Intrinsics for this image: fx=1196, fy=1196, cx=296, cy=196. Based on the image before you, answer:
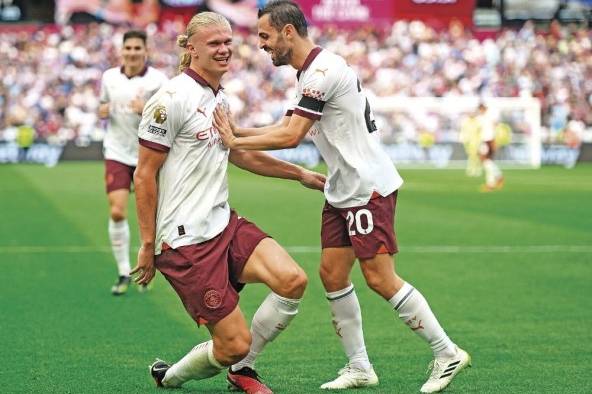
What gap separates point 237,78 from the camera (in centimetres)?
4216

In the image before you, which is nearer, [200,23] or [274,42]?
[200,23]

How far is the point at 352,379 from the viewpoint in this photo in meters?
7.43

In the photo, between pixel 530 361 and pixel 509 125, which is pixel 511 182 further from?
pixel 530 361

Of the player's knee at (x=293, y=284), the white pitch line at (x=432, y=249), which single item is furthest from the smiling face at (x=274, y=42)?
the white pitch line at (x=432, y=249)

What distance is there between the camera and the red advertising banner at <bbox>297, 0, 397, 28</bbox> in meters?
41.4

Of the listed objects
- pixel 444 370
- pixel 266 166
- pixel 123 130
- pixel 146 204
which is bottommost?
pixel 444 370

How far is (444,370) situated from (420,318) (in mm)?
346

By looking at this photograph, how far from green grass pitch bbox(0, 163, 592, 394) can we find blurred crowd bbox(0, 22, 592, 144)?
60.7 feet

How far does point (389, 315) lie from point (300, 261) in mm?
3987

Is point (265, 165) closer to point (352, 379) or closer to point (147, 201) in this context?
point (147, 201)

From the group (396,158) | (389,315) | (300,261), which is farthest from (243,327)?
(396,158)

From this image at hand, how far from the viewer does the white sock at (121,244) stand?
38.9ft

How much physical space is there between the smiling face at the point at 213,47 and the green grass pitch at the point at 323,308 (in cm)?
204

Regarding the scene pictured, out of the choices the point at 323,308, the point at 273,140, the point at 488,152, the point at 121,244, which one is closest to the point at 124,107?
the point at 121,244
